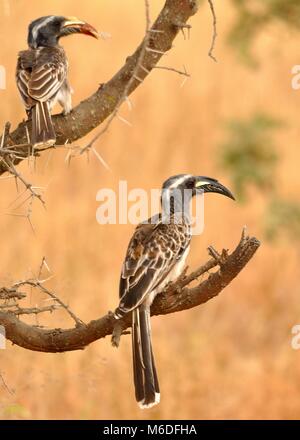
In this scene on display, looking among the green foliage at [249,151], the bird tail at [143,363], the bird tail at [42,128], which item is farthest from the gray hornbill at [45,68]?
the green foliage at [249,151]

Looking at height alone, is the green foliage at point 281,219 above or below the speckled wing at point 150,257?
above

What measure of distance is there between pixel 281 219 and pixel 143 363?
4.25 meters

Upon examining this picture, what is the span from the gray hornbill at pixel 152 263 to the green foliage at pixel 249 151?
3725 mm

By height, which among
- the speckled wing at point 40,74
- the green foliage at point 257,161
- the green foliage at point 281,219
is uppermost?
the green foliage at point 257,161

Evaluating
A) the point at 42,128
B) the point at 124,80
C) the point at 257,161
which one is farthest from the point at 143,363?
the point at 257,161

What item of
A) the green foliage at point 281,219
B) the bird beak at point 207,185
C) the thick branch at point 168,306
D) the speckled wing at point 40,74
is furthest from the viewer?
the green foliage at point 281,219

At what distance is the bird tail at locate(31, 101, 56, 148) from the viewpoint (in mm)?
3164

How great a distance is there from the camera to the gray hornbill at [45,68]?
3762mm

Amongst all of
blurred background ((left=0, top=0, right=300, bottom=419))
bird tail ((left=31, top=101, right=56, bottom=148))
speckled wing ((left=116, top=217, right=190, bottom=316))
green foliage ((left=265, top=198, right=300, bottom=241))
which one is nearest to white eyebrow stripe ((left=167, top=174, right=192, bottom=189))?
speckled wing ((left=116, top=217, right=190, bottom=316))

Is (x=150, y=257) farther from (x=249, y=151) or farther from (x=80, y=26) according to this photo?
(x=249, y=151)

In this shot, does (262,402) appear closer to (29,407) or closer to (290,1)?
(29,407)

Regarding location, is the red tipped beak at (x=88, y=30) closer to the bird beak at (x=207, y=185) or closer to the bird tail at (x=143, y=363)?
the bird beak at (x=207, y=185)

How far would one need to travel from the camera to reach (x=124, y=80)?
3158mm

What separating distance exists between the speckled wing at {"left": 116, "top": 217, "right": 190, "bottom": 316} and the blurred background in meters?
1.52
